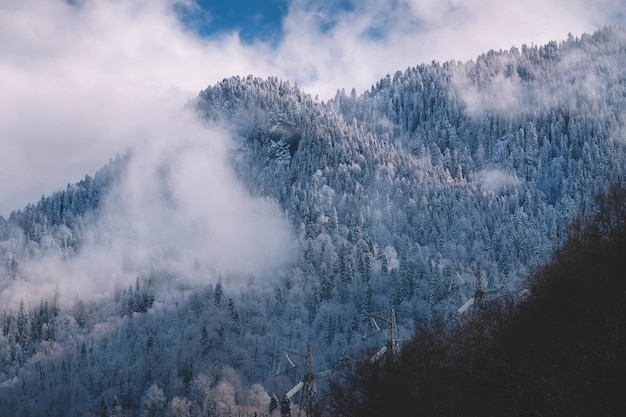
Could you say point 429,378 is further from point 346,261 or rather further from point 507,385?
point 346,261

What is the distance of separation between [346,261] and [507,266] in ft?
159

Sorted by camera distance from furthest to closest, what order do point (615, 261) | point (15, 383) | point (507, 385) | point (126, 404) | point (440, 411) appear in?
point (15, 383) < point (126, 404) < point (615, 261) < point (440, 411) < point (507, 385)

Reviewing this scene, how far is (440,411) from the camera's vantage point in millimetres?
28484

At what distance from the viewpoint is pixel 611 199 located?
1582 inches

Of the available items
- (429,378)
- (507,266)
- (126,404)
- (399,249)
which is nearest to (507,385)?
(429,378)

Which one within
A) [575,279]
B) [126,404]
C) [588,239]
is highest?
[588,239]

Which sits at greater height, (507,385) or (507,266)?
(507,266)

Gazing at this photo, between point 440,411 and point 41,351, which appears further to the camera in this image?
point 41,351

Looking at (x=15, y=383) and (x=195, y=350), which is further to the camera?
(x=15, y=383)

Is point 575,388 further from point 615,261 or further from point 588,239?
point 588,239

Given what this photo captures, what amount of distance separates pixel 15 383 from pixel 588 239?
18220 centimetres

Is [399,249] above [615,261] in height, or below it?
above

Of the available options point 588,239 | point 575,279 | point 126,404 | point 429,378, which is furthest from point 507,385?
point 126,404

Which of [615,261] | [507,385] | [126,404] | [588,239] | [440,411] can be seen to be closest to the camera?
[507,385]
